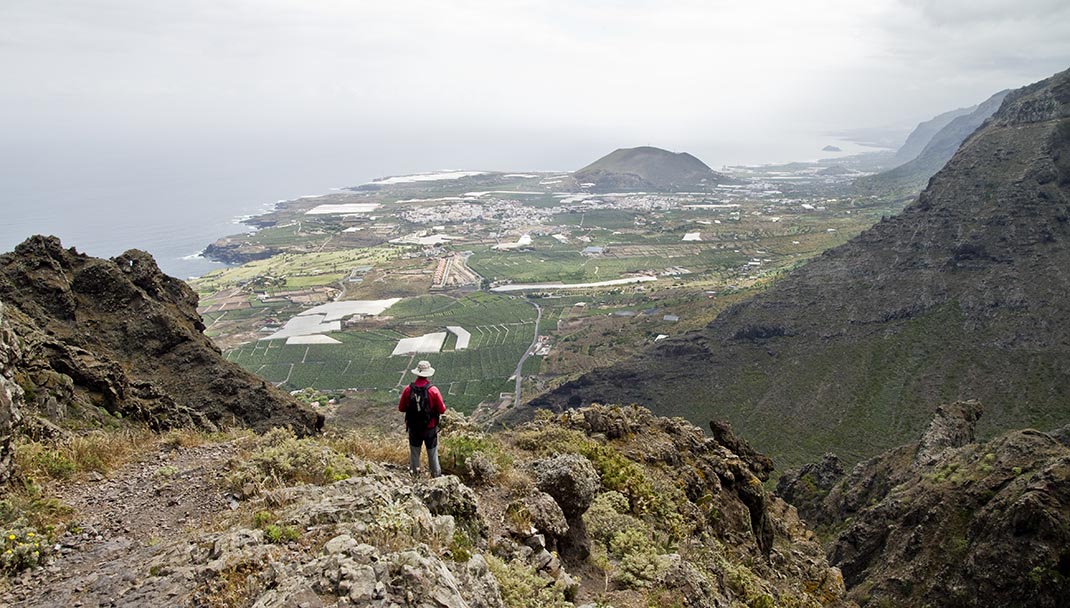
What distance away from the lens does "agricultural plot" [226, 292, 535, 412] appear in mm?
68925

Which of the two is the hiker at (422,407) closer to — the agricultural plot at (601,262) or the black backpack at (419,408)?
the black backpack at (419,408)

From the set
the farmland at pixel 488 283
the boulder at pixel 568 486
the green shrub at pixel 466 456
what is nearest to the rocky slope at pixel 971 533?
the boulder at pixel 568 486

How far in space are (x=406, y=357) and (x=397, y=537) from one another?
239 feet

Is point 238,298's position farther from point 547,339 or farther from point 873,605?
point 873,605

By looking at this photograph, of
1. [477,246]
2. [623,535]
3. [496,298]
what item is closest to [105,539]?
[623,535]

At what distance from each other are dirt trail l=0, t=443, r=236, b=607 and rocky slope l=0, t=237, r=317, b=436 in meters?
5.03

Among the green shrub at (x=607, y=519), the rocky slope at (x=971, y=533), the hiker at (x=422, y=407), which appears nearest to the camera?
the hiker at (x=422, y=407)

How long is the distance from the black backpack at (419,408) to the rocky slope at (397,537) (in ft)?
2.95

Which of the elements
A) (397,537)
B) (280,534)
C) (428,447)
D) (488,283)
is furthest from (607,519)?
(488,283)

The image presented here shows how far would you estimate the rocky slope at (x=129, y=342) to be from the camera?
A: 14.0 metres

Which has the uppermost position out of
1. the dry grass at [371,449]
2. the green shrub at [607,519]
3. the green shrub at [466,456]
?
the dry grass at [371,449]

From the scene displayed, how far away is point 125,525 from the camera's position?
7.71 meters

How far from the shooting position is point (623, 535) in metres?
11.8

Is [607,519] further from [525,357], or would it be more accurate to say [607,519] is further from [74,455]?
[525,357]
